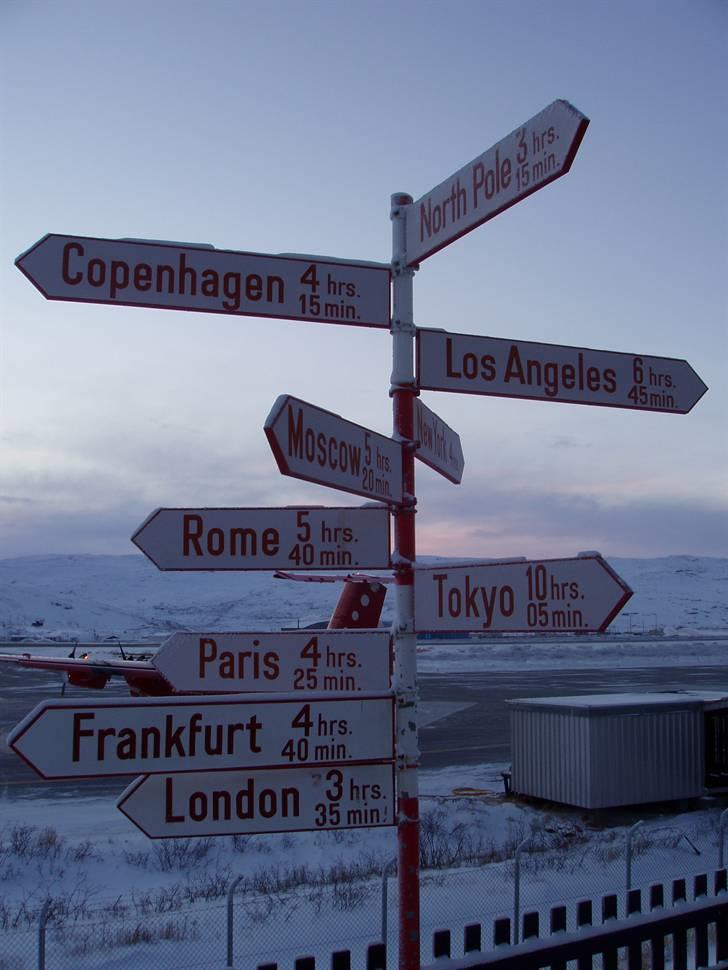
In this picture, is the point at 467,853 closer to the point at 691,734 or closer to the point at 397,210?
the point at 691,734

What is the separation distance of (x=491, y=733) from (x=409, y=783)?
24.2 m

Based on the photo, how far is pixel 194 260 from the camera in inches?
154

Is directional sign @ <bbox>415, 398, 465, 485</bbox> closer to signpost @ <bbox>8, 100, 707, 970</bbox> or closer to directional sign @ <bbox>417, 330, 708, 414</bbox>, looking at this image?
signpost @ <bbox>8, 100, 707, 970</bbox>

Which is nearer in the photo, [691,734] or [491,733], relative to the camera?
[691,734]

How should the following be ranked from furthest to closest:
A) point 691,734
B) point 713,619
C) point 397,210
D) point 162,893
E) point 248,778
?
point 713,619 → point 691,734 → point 162,893 → point 397,210 → point 248,778

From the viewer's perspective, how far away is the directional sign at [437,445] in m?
4.04

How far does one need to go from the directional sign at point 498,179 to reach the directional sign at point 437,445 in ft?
2.37

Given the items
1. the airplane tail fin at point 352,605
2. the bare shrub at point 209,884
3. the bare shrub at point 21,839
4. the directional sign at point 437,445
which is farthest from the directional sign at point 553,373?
the bare shrub at point 21,839

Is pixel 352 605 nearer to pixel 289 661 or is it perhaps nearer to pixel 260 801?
pixel 289 661

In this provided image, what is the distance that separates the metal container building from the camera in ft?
52.9

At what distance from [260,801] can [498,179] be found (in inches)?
108

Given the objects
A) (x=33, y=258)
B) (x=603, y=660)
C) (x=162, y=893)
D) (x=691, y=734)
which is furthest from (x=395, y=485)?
(x=603, y=660)

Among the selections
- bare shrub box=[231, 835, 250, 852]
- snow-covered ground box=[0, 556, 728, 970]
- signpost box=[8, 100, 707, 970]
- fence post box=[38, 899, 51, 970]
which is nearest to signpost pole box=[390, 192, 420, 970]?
signpost box=[8, 100, 707, 970]

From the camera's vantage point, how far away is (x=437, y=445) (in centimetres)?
429
